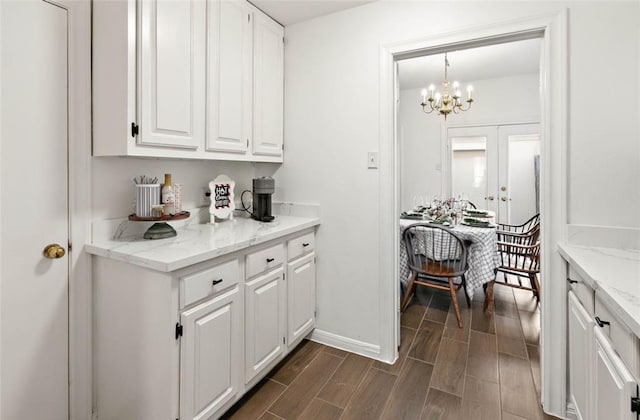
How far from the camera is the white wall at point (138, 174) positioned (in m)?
1.61

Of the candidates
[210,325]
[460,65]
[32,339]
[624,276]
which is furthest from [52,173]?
[460,65]

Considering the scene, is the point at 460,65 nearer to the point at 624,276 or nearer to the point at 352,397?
the point at 624,276

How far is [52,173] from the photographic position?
57.1 inches

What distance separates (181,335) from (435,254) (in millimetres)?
2271

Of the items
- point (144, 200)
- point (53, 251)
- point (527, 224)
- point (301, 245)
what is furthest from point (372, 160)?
point (527, 224)

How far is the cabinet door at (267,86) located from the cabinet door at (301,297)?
32.7 inches

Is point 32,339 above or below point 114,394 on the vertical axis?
above

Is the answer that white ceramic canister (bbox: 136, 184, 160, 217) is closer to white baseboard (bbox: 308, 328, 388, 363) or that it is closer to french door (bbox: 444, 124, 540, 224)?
white baseboard (bbox: 308, 328, 388, 363)

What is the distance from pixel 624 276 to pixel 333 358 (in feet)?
5.36

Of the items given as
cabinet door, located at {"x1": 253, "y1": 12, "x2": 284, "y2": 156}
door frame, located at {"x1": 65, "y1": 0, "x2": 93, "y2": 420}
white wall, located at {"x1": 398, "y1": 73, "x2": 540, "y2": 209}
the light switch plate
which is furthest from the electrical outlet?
white wall, located at {"x1": 398, "y1": 73, "x2": 540, "y2": 209}

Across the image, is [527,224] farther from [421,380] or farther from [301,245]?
[301,245]

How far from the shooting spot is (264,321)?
1.83 meters

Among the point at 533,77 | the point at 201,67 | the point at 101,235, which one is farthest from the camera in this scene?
the point at 533,77

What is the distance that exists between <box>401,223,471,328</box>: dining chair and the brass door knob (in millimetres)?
2414
